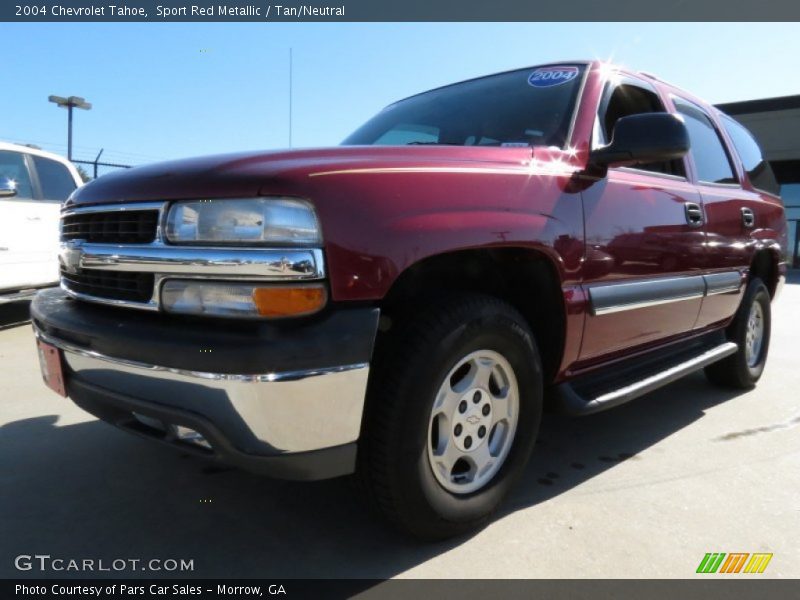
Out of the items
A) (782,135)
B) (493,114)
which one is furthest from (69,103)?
(782,135)

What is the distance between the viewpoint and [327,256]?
1571 mm

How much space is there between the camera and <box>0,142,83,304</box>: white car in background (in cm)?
543

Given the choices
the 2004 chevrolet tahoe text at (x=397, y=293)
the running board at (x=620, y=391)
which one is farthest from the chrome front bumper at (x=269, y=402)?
the running board at (x=620, y=391)

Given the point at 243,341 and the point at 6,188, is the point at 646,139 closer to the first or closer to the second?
the point at 243,341

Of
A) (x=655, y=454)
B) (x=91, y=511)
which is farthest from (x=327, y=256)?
(x=655, y=454)

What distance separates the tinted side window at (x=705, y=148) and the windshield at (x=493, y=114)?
1.16 meters

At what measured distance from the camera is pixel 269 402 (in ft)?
4.91

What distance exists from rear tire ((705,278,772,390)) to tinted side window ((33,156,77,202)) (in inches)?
247

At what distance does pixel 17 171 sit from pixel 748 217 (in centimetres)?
635

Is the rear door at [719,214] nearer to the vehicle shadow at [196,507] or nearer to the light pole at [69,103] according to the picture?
the vehicle shadow at [196,507]

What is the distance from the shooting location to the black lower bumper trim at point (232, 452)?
155 centimetres

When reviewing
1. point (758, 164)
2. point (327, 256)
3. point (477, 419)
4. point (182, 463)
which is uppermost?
point (758, 164)

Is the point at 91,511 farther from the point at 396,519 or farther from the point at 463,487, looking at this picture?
the point at 463,487

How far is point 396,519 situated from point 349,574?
0.74ft
